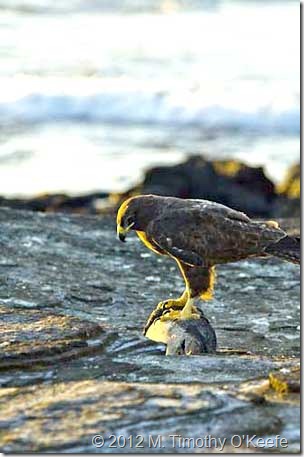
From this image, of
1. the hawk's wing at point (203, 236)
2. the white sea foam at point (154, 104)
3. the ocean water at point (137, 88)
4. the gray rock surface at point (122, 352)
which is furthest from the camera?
the white sea foam at point (154, 104)

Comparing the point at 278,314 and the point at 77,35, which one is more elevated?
the point at 278,314

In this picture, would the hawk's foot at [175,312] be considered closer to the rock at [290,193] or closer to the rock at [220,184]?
the rock at [290,193]

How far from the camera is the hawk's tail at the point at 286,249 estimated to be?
261 inches

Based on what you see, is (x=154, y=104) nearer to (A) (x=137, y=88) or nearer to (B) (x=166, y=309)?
(A) (x=137, y=88)

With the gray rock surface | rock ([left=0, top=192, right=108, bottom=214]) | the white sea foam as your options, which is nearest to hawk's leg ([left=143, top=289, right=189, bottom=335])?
the gray rock surface

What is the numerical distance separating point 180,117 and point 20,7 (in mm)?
8391

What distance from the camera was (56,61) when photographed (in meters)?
22.9

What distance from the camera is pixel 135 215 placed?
6664mm

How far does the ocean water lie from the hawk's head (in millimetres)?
7548

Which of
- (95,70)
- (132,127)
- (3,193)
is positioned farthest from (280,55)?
(3,193)

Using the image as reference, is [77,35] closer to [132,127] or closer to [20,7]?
[20,7]

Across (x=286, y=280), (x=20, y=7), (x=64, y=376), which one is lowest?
(x=20, y=7)

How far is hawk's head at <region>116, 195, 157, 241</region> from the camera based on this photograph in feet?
21.8

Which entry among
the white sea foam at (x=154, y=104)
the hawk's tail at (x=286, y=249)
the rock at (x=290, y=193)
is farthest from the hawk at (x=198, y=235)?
the white sea foam at (x=154, y=104)
